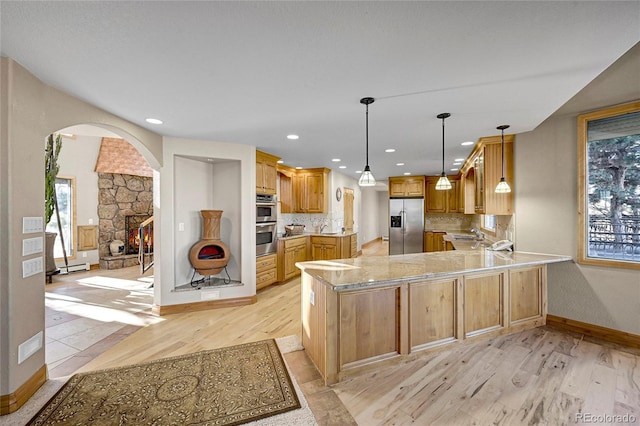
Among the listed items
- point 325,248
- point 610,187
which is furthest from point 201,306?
point 610,187

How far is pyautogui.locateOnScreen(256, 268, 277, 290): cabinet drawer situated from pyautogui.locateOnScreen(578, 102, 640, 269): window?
4258mm

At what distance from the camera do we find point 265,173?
4641mm

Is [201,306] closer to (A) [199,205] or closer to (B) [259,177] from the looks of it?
(A) [199,205]

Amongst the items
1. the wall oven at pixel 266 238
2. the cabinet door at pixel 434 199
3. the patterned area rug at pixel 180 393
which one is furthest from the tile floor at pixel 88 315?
the cabinet door at pixel 434 199

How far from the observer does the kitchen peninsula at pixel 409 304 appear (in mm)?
2137

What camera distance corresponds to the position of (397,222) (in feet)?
24.5

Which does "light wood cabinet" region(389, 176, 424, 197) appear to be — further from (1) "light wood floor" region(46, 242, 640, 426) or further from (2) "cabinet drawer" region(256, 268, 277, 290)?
(1) "light wood floor" region(46, 242, 640, 426)

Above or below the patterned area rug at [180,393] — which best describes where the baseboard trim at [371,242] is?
above

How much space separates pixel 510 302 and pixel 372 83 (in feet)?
8.99

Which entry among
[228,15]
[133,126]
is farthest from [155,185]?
[228,15]

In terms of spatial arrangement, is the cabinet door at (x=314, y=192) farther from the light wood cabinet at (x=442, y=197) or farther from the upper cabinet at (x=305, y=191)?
the light wood cabinet at (x=442, y=197)

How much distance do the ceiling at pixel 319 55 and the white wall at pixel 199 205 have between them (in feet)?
2.97

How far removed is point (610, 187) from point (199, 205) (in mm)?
5139

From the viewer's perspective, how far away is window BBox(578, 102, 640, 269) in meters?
2.70
